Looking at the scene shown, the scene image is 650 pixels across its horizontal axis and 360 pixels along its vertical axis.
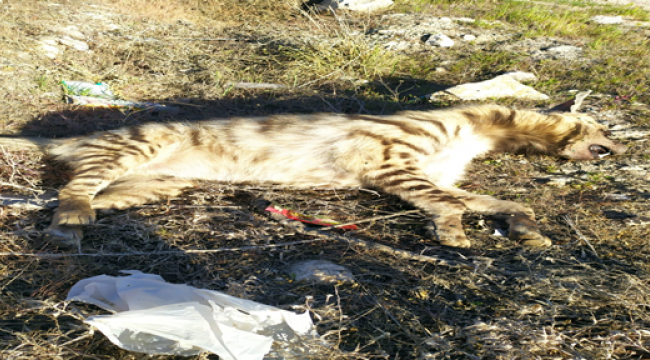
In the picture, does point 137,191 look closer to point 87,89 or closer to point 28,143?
point 28,143

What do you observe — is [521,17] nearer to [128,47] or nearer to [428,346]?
[128,47]

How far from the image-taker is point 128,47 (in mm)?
6527

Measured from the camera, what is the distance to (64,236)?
9.53 feet

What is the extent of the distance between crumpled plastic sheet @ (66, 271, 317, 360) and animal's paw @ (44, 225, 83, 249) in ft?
2.55

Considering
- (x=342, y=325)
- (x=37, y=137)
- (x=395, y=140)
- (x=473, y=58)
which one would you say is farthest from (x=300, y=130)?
(x=473, y=58)

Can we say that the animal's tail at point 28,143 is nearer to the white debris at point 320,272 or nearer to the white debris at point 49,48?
the white debris at point 49,48

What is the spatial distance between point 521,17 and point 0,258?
8.11 meters

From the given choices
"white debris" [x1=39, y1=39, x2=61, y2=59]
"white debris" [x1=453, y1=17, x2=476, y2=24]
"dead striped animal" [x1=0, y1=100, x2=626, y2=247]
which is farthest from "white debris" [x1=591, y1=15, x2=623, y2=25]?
"white debris" [x1=39, y1=39, x2=61, y2=59]

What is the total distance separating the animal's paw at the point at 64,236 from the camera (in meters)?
2.85

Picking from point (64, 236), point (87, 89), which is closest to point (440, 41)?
point (87, 89)

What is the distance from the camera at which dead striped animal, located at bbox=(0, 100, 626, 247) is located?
385cm

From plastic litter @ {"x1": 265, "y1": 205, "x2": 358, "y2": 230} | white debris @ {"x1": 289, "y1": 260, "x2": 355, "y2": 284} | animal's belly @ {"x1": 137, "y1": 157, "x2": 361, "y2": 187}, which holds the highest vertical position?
animal's belly @ {"x1": 137, "y1": 157, "x2": 361, "y2": 187}

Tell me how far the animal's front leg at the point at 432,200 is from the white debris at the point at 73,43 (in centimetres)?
466

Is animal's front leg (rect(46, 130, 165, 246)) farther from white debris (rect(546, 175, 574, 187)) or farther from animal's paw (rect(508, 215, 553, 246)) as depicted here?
white debris (rect(546, 175, 574, 187))
